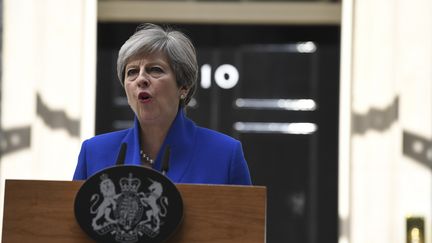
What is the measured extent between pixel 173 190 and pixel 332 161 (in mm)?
5715

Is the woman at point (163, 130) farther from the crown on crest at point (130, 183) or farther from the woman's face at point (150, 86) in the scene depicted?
the crown on crest at point (130, 183)

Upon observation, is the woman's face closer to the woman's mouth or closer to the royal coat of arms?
the woman's mouth

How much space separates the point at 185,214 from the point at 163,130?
1.43 feet

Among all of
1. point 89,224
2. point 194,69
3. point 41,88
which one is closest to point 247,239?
point 89,224

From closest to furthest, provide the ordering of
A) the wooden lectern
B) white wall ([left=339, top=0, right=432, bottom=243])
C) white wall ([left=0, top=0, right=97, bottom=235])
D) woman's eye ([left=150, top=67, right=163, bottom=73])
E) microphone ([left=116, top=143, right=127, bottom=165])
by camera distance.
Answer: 1. the wooden lectern
2. microphone ([left=116, top=143, right=127, bottom=165])
3. woman's eye ([left=150, top=67, right=163, bottom=73])
4. white wall ([left=0, top=0, right=97, bottom=235])
5. white wall ([left=339, top=0, right=432, bottom=243])

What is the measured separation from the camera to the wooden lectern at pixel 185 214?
1.93 m

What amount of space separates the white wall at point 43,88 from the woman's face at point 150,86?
4.43 metres

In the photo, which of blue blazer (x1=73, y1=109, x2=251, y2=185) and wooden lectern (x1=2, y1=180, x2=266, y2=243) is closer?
wooden lectern (x1=2, y1=180, x2=266, y2=243)

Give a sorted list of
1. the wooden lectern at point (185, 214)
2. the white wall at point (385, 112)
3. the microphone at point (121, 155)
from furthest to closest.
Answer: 1. the white wall at point (385, 112)
2. the microphone at point (121, 155)
3. the wooden lectern at point (185, 214)

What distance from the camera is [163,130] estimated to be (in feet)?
7.68

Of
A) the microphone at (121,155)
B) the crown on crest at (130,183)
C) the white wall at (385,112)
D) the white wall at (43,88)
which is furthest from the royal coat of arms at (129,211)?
the white wall at (385,112)

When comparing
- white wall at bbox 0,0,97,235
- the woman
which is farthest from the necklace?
white wall at bbox 0,0,97,235

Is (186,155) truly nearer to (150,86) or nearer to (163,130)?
(163,130)

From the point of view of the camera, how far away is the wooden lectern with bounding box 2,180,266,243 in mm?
1934
